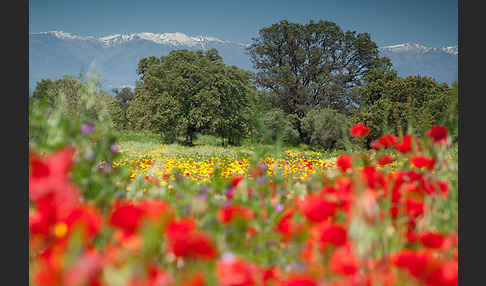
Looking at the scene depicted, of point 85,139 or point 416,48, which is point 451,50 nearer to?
point 416,48

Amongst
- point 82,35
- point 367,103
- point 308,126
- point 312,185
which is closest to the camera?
point 312,185

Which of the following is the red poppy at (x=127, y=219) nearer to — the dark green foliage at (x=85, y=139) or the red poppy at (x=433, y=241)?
the dark green foliage at (x=85, y=139)

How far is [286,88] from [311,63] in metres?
2.71

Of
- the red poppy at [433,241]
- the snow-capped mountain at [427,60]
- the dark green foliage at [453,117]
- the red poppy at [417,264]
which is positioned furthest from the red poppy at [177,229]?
the snow-capped mountain at [427,60]

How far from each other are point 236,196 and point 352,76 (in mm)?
9880

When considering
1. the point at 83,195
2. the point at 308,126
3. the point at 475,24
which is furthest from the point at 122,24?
the point at 308,126

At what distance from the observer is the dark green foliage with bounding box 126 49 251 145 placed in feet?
46.6

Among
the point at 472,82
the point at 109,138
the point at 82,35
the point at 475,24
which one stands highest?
the point at 82,35

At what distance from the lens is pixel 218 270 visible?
81cm

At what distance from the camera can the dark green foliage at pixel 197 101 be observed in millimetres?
14219

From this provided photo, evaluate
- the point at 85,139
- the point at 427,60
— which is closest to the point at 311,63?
the point at 427,60

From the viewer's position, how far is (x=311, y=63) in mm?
10117

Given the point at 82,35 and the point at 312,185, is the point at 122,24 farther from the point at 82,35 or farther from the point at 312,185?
the point at 312,185
